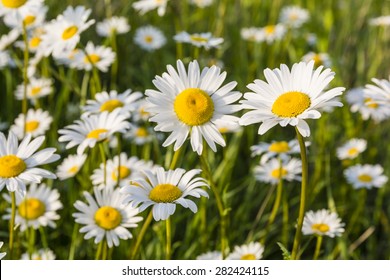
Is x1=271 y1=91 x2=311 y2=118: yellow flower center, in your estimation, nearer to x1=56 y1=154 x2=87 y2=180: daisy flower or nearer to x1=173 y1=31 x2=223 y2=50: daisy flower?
x1=173 y1=31 x2=223 y2=50: daisy flower

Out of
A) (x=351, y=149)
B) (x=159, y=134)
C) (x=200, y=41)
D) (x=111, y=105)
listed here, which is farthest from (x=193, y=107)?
(x=351, y=149)

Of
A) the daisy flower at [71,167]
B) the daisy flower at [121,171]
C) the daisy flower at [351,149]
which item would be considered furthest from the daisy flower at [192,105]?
the daisy flower at [351,149]

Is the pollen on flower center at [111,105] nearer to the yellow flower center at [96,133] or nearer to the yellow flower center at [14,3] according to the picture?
the yellow flower center at [96,133]

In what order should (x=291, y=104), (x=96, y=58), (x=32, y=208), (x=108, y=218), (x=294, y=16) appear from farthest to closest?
1. (x=294, y=16)
2. (x=96, y=58)
3. (x=32, y=208)
4. (x=108, y=218)
5. (x=291, y=104)

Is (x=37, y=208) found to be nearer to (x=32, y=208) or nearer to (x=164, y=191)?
(x=32, y=208)

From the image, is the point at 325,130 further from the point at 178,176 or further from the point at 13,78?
the point at 13,78

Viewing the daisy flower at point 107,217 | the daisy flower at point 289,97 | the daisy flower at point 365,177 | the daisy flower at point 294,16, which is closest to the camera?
the daisy flower at point 289,97

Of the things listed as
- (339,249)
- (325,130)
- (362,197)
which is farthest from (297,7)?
(339,249)
